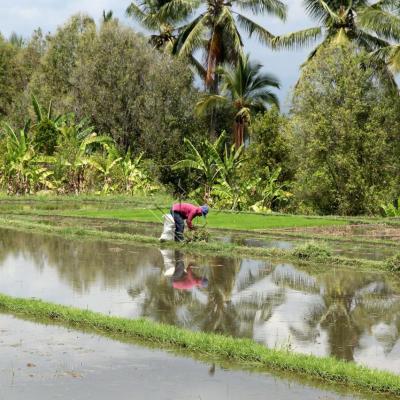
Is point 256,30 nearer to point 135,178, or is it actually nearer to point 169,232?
point 135,178

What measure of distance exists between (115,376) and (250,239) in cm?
1123

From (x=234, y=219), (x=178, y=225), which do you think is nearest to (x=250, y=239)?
(x=178, y=225)

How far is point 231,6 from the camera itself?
34.8 metres

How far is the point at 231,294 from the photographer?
34.4 feet

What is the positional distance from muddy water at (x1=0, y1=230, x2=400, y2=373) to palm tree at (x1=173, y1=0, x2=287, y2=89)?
20800 millimetres

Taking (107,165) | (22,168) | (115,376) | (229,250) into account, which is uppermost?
(107,165)

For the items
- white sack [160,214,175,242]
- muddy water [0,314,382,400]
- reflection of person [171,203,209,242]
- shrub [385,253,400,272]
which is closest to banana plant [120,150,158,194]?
white sack [160,214,175,242]

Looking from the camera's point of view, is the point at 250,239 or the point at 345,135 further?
the point at 345,135

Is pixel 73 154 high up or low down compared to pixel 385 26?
down

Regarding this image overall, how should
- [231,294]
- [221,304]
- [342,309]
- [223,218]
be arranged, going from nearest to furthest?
[342,309]
[221,304]
[231,294]
[223,218]

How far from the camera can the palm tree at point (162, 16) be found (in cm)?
3538

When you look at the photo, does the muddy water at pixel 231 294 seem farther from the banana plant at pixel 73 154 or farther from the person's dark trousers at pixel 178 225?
the banana plant at pixel 73 154

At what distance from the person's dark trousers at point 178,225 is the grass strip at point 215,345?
20.1 feet

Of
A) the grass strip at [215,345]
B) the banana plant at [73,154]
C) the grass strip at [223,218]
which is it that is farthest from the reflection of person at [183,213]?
the banana plant at [73,154]
